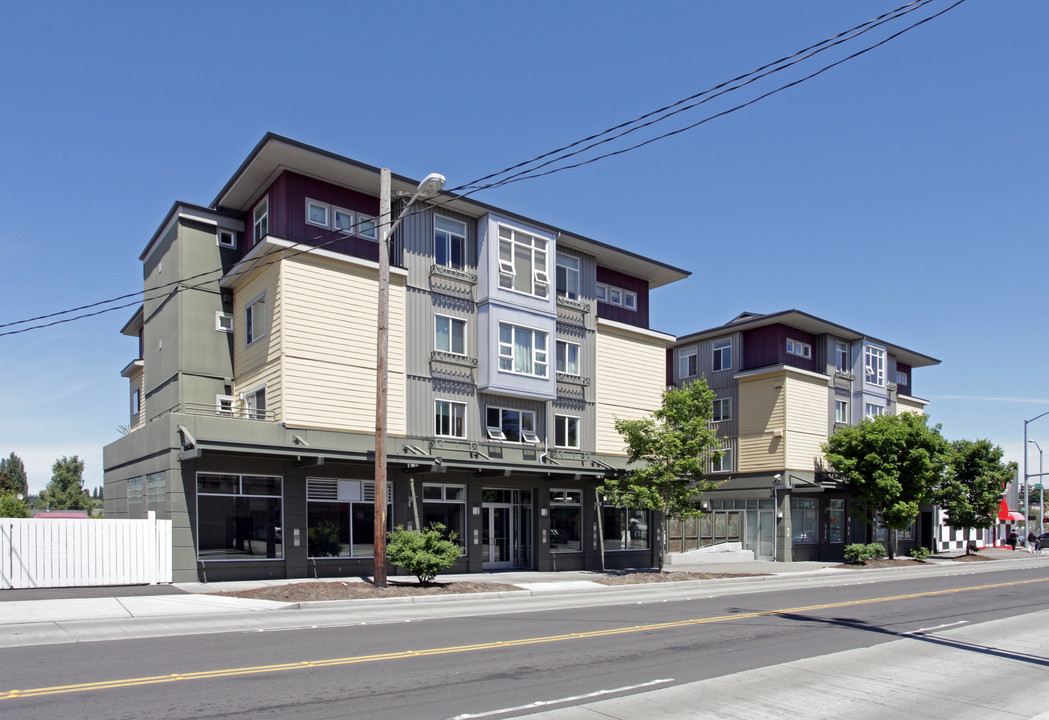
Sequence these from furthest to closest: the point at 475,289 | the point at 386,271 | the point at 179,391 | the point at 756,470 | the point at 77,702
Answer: the point at 756,470
the point at 475,289
the point at 179,391
the point at 386,271
the point at 77,702

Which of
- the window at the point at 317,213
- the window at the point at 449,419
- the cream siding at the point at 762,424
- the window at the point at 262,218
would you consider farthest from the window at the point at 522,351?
the cream siding at the point at 762,424

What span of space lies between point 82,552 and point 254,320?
837 cm

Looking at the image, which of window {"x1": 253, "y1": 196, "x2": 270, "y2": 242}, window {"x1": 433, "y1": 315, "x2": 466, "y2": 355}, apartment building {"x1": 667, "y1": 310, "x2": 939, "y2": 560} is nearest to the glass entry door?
window {"x1": 433, "y1": 315, "x2": 466, "y2": 355}

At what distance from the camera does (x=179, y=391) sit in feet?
87.4

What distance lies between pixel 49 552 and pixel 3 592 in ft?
4.73

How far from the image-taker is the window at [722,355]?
147 feet

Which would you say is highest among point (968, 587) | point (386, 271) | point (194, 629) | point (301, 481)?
point (386, 271)

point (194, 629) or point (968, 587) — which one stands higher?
point (194, 629)

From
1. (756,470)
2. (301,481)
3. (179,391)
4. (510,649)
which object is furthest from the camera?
(756,470)

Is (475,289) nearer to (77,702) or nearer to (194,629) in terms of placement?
(194,629)

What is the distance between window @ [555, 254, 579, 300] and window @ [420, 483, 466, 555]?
28.2 feet

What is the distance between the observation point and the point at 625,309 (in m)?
35.0

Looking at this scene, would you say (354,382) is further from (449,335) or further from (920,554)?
(920,554)

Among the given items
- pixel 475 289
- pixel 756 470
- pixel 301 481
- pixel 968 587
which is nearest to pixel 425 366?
pixel 475 289
